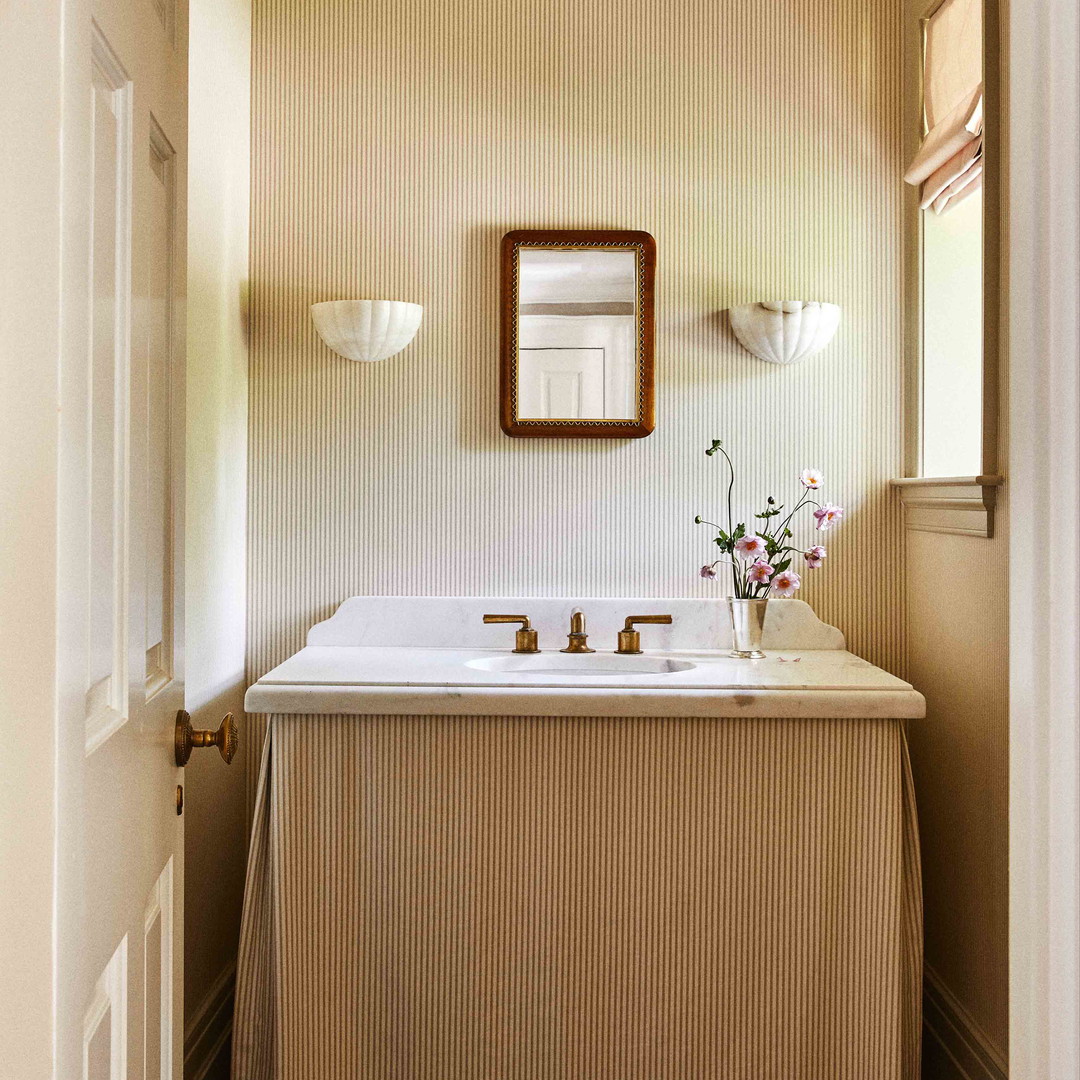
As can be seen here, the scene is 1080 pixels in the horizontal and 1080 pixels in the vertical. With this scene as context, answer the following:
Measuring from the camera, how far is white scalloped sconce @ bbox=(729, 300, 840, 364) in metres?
2.07

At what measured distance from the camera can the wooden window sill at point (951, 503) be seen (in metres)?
1.71

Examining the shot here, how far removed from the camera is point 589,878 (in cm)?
164

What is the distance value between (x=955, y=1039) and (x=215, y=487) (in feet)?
5.88

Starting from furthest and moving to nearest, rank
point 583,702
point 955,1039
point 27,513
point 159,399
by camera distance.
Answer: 1. point 955,1039
2. point 583,702
3. point 159,399
4. point 27,513

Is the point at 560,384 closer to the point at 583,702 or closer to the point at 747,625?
the point at 747,625

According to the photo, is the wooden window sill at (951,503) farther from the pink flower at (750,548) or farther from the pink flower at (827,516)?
the pink flower at (750,548)

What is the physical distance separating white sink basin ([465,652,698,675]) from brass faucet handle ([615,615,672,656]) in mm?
26

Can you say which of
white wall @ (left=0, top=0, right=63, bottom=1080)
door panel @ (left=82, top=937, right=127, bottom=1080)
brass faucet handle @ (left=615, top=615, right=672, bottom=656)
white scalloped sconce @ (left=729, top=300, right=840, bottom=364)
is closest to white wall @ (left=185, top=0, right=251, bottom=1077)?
brass faucet handle @ (left=615, top=615, right=672, bottom=656)

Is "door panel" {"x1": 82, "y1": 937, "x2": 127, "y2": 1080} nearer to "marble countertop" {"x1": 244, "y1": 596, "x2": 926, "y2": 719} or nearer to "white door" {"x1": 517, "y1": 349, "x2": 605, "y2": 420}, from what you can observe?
"marble countertop" {"x1": 244, "y1": 596, "x2": 926, "y2": 719}

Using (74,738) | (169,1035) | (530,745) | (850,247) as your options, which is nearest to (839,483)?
(850,247)

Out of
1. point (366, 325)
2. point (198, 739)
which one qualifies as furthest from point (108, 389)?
point (366, 325)

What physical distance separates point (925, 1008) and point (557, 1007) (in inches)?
34.0

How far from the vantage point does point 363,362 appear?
7.07 ft

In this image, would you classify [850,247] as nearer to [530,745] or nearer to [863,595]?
[863,595]
